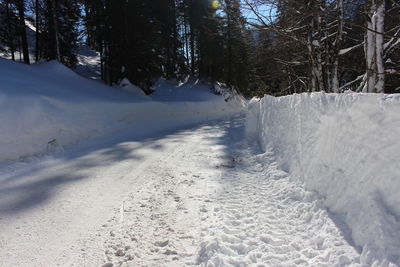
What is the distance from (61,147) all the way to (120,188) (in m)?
4.26

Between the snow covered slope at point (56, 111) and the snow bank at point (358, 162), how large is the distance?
277 inches

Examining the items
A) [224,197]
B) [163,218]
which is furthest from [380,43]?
[163,218]

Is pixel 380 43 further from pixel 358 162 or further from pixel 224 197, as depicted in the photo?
pixel 224 197

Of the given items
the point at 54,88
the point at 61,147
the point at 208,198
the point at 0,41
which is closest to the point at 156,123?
the point at 54,88

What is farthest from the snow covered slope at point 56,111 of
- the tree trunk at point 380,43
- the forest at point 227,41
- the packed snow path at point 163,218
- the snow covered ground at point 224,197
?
the tree trunk at point 380,43

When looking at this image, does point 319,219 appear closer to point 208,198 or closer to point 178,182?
point 208,198

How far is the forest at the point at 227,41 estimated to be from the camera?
488cm

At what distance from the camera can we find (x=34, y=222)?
3207 mm

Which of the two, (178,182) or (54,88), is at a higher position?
(54,88)

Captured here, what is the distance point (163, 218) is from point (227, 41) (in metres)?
31.2

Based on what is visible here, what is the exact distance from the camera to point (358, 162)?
2602mm

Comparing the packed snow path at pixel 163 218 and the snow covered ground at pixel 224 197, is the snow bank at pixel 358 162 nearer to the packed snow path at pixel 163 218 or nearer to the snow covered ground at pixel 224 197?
the snow covered ground at pixel 224 197

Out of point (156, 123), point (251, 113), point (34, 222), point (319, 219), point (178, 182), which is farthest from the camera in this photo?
point (156, 123)

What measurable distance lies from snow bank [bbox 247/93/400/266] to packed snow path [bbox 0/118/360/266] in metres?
0.23
